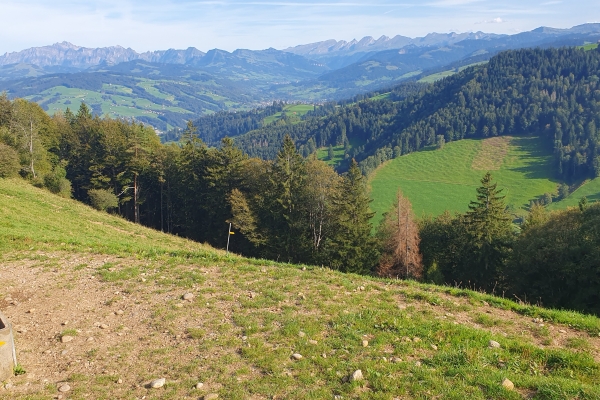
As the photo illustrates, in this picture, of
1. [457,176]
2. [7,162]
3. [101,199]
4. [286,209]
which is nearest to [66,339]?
[286,209]

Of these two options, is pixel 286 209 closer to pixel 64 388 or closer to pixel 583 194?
pixel 64 388

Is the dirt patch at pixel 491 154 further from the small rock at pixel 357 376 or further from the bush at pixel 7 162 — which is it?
the small rock at pixel 357 376

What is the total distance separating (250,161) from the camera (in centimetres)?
4994

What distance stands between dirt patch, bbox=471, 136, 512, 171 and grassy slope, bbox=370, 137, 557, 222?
873mm

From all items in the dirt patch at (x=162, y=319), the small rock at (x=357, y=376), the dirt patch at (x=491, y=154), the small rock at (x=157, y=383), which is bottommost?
the dirt patch at (x=491, y=154)

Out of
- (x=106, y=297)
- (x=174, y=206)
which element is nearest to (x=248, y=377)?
(x=106, y=297)

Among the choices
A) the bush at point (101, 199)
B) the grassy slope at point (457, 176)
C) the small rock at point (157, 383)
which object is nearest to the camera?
the small rock at point (157, 383)

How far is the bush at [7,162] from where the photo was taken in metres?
43.0

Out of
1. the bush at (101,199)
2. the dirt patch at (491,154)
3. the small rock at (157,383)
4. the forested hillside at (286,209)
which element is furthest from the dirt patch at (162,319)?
the dirt patch at (491,154)

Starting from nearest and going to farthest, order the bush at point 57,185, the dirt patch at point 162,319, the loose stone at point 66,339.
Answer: the dirt patch at point 162,319 → the loose stone at point 66,339 → the bush at point 57,185

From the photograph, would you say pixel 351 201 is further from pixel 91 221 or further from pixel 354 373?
pixel 354 373

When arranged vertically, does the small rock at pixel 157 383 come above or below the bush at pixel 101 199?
above

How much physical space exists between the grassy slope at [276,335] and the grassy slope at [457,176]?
10653cm

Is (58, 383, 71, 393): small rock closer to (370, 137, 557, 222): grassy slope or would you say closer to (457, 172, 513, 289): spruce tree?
(457, 172, 513, 289): spruce tree
